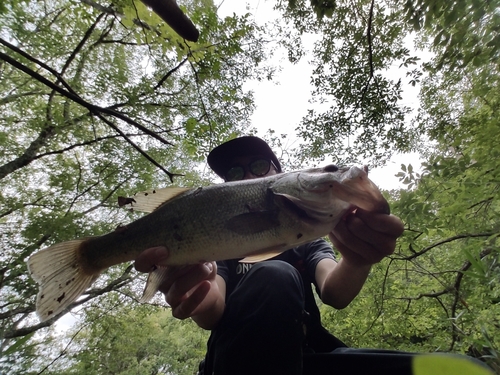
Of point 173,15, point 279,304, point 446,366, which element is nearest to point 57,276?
point 279,304

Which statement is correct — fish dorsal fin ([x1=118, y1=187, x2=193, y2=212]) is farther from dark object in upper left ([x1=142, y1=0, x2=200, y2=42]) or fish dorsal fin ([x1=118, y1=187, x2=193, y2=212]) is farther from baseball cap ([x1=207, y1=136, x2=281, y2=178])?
dark object in upper left ([x1=142, y1=0, x2=200, y2=42])

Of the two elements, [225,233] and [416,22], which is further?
[416,22]

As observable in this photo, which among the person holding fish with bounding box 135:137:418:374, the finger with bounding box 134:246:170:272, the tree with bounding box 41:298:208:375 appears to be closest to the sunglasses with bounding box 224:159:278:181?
the person holding fish with bounding box 135:137:418:374

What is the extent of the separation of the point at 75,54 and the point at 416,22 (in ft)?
30.5

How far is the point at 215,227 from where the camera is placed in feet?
5.56

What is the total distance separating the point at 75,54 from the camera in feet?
27.4

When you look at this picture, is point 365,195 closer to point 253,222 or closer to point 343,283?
point 253,222

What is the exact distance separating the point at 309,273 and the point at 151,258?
56.1 inches

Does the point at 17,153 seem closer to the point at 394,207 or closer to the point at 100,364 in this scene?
the point at 100,364

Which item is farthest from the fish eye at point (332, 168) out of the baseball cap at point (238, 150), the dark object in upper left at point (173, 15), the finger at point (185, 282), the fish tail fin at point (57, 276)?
the dark object in upper left at point (173, 15)

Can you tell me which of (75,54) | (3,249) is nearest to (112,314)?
(3,249)

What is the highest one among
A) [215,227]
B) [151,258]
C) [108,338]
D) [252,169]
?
[252,169]

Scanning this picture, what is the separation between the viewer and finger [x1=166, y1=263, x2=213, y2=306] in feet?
5.96

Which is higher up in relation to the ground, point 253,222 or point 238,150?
point 238,150
